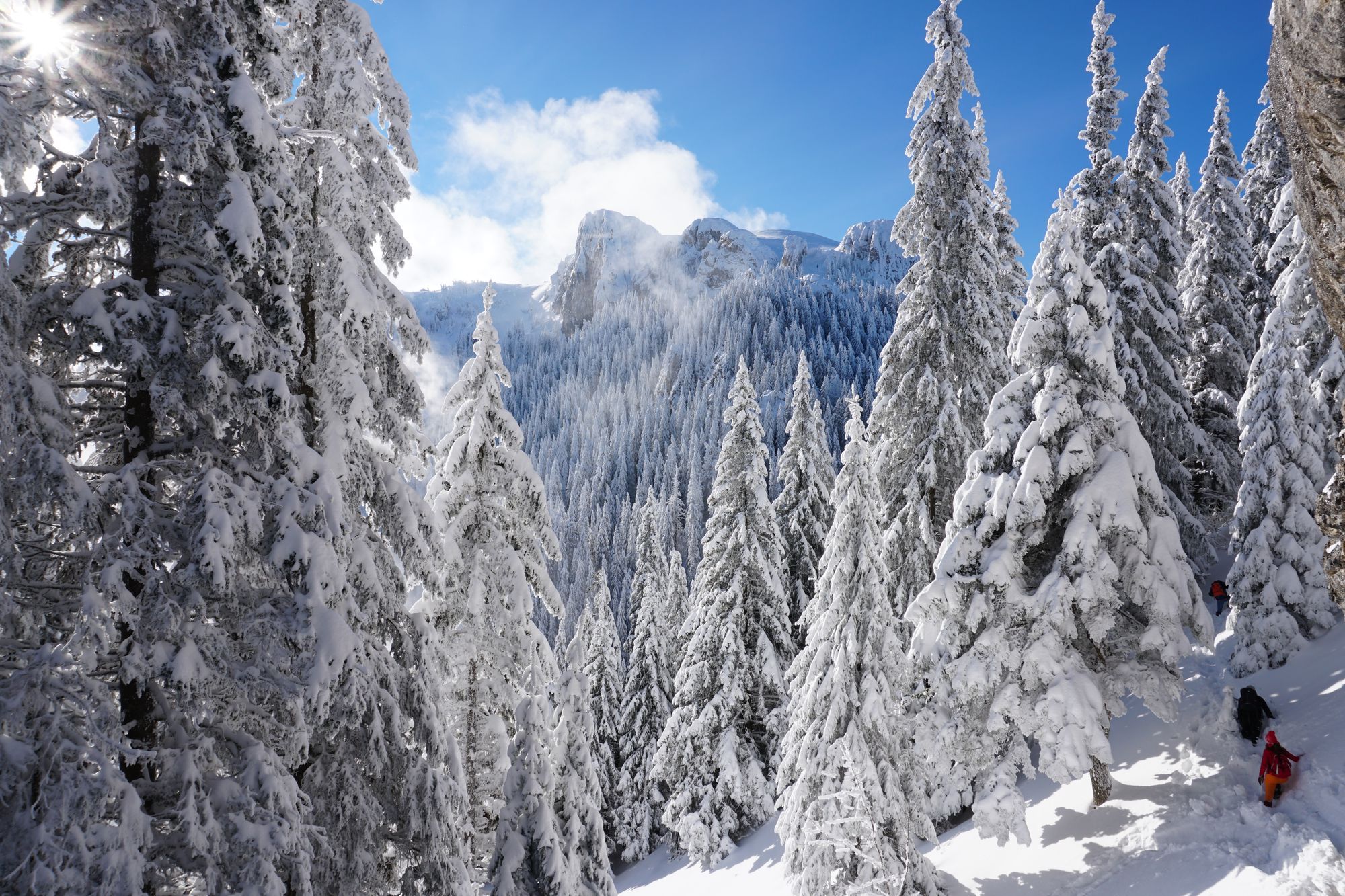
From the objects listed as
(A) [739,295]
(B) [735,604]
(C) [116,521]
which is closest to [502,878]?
(C) [116,521]

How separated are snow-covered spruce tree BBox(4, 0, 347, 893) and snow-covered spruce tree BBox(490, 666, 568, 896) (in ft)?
10.4

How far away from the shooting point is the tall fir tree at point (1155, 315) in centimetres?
2000

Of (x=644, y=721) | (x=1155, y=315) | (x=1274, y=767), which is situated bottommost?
(x=644, y=721)

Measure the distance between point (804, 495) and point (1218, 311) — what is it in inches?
695

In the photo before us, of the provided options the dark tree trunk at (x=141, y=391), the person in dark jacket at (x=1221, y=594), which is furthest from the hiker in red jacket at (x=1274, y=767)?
the dark tree trunk at (x=141, y=391)

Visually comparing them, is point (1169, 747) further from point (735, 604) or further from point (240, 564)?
point (240, 564)

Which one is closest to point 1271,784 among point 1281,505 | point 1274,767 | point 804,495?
point 1274,767

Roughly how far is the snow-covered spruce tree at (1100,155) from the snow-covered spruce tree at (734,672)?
1220 cm

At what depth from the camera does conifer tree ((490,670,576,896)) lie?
340 inches

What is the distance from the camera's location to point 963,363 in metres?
17.2

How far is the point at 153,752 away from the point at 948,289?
17.4 metres

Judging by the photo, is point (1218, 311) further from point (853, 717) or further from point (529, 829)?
point (529, 829)

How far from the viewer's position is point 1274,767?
11180 millimetres

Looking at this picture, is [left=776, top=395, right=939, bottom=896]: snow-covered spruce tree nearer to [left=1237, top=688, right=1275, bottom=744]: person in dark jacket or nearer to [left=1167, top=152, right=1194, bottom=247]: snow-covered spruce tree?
[left=1237, top=688, right=1275, bottom=744]: person in dark jacket
